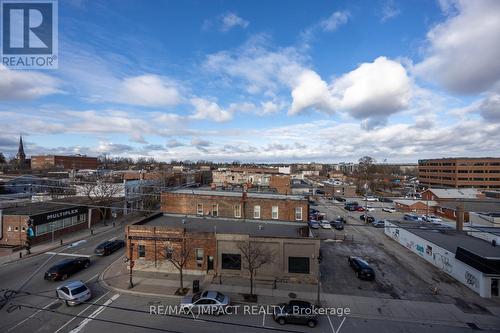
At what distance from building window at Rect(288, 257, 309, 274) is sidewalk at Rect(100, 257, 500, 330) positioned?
1.19 m

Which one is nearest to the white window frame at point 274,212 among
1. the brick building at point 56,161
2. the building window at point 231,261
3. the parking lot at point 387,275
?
the parking lot at point 387,275

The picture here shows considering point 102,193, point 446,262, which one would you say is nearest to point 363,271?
point 446,262

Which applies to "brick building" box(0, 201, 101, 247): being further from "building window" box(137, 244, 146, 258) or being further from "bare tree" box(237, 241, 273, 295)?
"bare tree" box(237, 241, 273, 295)

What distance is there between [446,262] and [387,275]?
6221 mm

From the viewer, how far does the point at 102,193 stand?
4659cm

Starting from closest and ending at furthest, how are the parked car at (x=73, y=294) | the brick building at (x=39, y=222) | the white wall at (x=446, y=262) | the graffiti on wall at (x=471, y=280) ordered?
the parked car at (x=73, y=294) → the white wall at (x=446, y=262) → the graffiti on wall at (x=471, y=280) → the brick building at (x=39, y=222)

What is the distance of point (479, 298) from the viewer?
67.2ft

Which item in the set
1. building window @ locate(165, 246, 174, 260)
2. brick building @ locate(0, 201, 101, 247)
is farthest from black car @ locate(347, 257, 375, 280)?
brick building @ locate(0, 201, 101, 247)

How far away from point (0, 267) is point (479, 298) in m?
41.7

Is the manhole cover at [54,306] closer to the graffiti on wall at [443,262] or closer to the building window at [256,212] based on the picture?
the building window at [256,212]

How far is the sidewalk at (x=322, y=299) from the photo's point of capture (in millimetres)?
17359

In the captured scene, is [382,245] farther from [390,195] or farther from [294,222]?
[390,195]

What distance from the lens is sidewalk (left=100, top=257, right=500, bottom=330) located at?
17359 millimetres

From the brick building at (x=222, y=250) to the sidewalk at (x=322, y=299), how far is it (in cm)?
84
